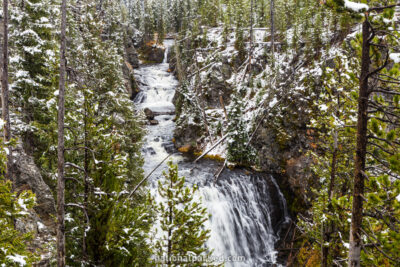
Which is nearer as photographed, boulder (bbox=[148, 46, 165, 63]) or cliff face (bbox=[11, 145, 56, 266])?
cliff face (bbox=[11, 145, 56, 266])

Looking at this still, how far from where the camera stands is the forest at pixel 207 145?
4922 mm

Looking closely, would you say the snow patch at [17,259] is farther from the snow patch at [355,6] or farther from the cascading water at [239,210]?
the cascading water at [239,210]

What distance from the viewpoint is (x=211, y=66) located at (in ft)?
115

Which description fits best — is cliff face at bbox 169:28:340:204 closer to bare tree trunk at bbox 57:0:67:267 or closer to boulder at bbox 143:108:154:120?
boulder at bbox 143:108:154:120

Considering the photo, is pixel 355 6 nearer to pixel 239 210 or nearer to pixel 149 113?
pixel 239 210

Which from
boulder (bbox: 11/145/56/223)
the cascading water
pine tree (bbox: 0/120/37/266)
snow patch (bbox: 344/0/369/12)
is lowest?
the cascading water

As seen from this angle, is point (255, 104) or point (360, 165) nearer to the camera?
point (360, 165)

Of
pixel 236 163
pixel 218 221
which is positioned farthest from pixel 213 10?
pixel 218 221

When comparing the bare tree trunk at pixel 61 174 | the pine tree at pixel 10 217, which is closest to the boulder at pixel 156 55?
the bare tree trunk at pixel 61 174

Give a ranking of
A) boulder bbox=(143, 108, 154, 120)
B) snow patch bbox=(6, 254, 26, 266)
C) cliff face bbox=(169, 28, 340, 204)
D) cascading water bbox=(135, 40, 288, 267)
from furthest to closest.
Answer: boulder bbox=(143, 108, 154, 120) < cliff face bbox=(169, 28, 340, 204) < cascading water bbox=(135, 40, 288, 267) < snow patch bbox=(6, 254, 26, 266)

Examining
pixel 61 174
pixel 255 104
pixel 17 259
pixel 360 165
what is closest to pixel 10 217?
pixel 17 259

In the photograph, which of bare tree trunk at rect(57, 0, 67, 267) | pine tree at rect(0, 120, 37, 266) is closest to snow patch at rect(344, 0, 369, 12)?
bare tree trunk at rect(57, 0, 67, 267)

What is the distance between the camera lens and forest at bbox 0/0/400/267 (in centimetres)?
492

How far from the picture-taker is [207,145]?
28875 millimetres
